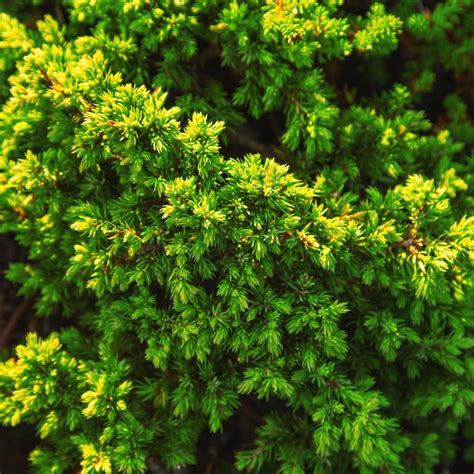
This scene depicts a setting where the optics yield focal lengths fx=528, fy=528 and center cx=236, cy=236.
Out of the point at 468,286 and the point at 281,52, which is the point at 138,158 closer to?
the point at 281,52

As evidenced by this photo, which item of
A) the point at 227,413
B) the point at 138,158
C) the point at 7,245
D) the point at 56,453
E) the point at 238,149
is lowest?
the point at 56,453

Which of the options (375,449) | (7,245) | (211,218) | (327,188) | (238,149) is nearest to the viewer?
(211,218)

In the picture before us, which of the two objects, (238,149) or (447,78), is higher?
(447,78)

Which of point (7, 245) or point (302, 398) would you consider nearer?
point (302, 398)

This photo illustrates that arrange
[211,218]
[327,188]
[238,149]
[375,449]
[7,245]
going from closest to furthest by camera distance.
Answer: [211,218] → [375,449] → [327,188] → [238,149] → [7,245]

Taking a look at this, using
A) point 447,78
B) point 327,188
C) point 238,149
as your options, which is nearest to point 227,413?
point 327,188

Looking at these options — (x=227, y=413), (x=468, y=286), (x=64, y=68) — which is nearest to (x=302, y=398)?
(x=227, y=413)
